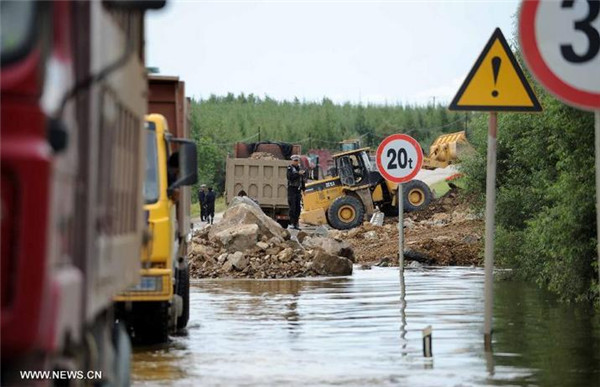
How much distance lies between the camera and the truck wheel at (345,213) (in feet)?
158

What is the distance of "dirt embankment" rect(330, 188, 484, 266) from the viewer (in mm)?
31672

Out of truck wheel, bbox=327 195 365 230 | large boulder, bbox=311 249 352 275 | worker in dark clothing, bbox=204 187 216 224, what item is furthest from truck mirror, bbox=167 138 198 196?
worker in dark clothing, bbox=204 187 216 224

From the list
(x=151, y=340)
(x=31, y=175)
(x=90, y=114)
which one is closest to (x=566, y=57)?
(x=90, y=114)

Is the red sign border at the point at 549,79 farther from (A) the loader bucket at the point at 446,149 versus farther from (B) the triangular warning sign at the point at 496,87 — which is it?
(A) the loader bucket at the point at 446,149

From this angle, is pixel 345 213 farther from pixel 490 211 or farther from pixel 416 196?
pixel 490 211

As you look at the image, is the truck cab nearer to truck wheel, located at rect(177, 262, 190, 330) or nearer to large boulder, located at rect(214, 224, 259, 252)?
truck wheel, located at rect(177, 262, 190, 330)

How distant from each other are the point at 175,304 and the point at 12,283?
11.4 m

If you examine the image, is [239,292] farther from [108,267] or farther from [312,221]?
[312,221]

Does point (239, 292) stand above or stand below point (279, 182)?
below

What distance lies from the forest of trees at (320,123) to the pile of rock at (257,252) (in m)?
83.6

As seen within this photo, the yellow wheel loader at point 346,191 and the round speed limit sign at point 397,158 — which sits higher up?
the yellow wheel loader at point 346,191

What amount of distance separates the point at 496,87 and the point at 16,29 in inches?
359

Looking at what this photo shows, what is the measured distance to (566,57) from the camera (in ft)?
25.3

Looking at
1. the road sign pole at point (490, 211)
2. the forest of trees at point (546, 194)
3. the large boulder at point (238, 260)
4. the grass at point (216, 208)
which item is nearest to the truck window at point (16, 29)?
the road sign pole at point (490, 211)
